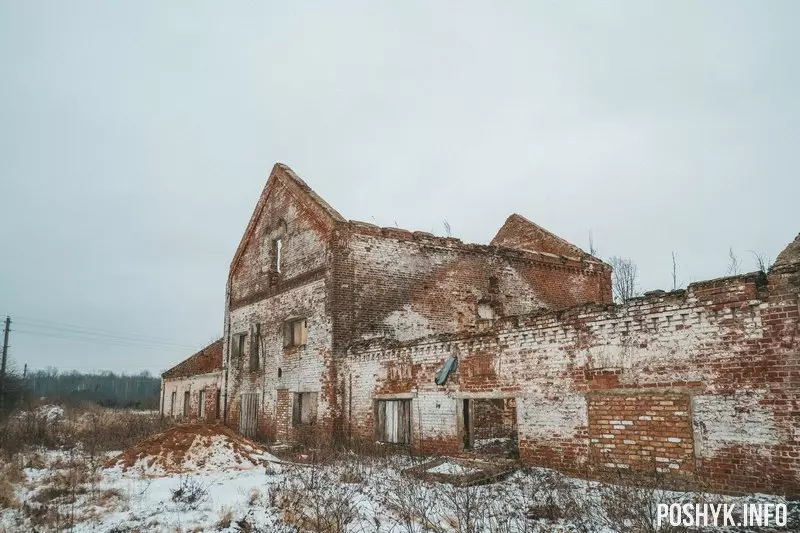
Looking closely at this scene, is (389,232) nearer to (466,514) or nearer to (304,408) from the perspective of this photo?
(304,408)

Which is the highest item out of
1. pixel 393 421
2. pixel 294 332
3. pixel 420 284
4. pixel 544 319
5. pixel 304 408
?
pixel 420 284

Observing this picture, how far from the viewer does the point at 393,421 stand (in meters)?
13.7

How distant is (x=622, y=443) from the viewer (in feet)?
29.6

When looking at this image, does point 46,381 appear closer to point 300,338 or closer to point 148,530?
point 300,338

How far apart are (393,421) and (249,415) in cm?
789

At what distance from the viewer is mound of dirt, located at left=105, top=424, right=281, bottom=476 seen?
11.0 m

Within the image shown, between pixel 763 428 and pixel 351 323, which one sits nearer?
pixel 763 428

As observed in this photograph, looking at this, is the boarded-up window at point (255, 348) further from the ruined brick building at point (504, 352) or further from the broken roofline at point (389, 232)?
the broken roofline at point (389, 232)

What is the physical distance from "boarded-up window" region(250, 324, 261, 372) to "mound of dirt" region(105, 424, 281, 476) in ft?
24.0

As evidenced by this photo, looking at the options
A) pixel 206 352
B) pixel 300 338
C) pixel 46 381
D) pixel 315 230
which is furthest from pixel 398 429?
pixel 46 381

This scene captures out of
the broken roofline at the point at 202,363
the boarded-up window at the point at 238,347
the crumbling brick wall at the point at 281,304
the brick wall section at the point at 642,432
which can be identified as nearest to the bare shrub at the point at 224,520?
the brick wall section at the point at 642,432

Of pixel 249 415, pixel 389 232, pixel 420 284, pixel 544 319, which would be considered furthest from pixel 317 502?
pixel 249 415

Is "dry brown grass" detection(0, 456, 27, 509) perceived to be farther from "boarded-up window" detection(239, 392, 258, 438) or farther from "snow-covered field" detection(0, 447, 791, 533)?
"boarded-up window" detection(239, 392, 258, 438)

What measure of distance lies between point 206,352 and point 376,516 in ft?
79.2
